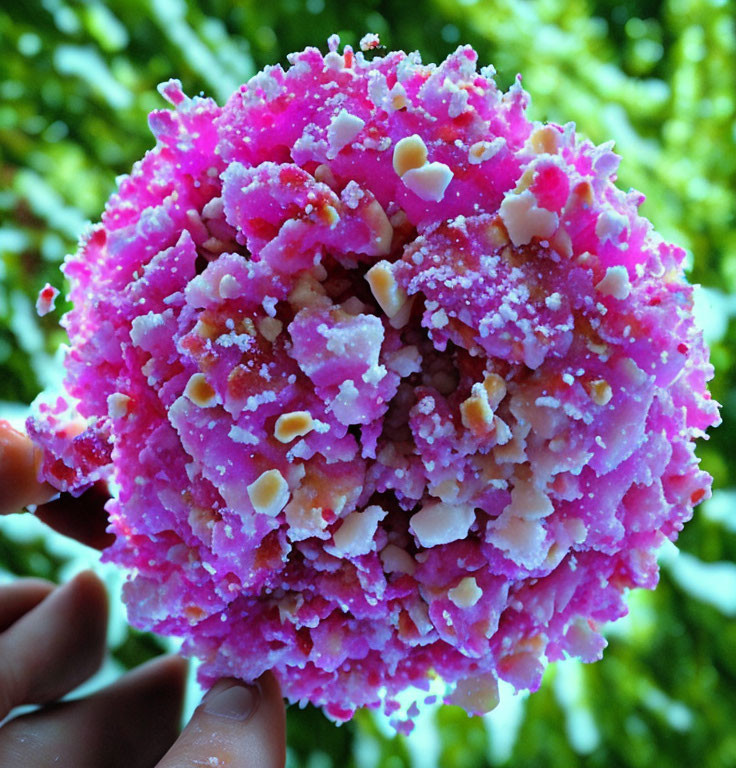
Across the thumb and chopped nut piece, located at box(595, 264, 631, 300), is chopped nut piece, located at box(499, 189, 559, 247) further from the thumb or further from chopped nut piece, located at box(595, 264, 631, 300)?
the thumb

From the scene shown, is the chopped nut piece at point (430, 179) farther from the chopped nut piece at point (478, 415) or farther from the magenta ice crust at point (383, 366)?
the chopped nut piece at point (478, 415)

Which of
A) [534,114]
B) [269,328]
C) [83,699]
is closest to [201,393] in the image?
[269,328]

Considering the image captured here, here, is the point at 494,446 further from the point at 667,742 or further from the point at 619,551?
the point at 667,742

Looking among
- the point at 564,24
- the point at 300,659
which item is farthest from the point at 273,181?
the point at 564,24

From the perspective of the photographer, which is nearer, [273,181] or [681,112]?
[273,181]

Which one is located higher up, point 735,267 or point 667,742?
point 735,267

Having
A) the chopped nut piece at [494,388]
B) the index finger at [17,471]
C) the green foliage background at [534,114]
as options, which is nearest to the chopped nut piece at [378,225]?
the chopped nut piece at [494,388]

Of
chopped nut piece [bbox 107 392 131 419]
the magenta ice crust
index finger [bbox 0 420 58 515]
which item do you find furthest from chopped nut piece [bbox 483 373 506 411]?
index finger [bbox 0 420 58 515]
